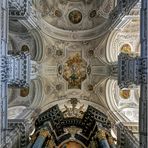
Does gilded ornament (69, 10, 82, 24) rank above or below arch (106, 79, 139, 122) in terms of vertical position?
above

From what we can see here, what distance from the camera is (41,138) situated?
18625 mm

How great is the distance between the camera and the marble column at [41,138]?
57.4ft

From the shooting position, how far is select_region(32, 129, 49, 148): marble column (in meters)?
17.5

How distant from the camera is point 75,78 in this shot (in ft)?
89.1

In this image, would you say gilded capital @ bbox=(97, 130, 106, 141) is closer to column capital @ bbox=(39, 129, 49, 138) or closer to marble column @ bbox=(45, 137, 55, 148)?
marble column @ bbox=(45, 137, 55, 148)

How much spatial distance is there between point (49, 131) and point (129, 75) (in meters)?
7.79

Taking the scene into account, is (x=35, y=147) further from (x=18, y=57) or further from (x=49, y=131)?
(x=18, y=57)

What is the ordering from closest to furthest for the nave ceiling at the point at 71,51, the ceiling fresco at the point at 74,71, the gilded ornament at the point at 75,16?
the nave ceiling at the point at 71,51
the gilded ornament at the point at 75,16
the ceiling fresco at the point at 74,71

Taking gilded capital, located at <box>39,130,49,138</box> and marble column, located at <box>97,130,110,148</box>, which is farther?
gilded capital, located at <box>39,130,49,138</box>

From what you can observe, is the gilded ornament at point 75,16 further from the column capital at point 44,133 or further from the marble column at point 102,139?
the column capital at point 44,133

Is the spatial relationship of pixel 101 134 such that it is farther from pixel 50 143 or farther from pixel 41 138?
pixel 41 138

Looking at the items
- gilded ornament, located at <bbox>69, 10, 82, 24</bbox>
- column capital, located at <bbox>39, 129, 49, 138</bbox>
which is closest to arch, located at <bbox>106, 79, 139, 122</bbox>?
gilded ornament, located at <bbox>69, 10, 82, 24</bbox>

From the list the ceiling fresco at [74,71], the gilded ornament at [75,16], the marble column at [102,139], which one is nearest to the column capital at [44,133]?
the marble column at [102,139]

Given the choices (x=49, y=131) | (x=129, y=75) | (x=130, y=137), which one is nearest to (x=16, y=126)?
(x=49, y=131)
